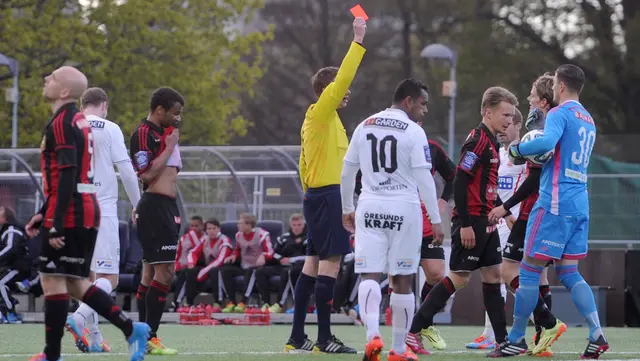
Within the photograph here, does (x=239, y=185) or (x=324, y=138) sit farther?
(x=239, y=185)

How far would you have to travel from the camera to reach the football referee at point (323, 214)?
9.78m

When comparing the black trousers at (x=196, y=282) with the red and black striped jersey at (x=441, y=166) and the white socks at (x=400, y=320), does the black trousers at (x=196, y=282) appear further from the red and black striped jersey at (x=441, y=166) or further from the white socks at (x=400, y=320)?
the white socks at (x=400, y=320)

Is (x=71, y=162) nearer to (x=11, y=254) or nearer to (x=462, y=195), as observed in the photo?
(x=462, y=195)

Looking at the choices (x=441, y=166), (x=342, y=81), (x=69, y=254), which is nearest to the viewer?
(x=69, y=254)

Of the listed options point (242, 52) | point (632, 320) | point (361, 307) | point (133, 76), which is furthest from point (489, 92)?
point (242, 52)

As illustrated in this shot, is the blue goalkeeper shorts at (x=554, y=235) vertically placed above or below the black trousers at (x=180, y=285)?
above

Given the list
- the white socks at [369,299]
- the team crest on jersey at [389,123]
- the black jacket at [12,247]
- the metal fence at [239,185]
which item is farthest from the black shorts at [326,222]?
the metal fence at [239,185]

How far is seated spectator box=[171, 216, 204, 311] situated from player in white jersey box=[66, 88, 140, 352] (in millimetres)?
8656

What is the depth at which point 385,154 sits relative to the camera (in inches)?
338

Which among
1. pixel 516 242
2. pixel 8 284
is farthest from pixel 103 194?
pixel 8 284

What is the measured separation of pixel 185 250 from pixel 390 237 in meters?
11.7

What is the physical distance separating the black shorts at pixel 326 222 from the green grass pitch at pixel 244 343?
895mm

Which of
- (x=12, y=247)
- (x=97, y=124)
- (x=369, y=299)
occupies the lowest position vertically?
(x=12, y=247)

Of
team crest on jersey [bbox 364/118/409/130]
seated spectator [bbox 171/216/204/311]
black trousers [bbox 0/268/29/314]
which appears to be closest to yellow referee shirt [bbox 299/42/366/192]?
team crest on jersey [bbox 364/118/409/130]
